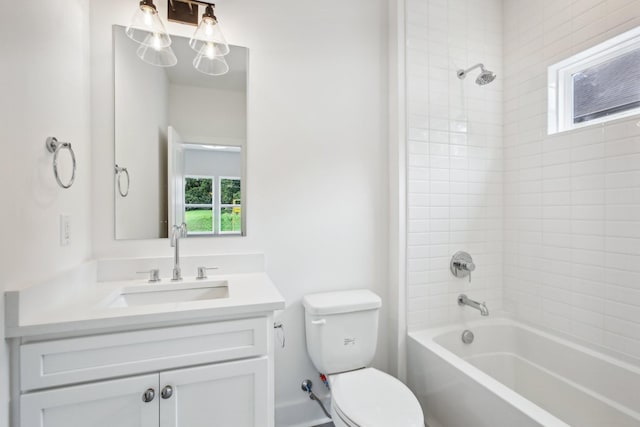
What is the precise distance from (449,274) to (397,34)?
150 centimetres

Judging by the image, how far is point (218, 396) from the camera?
3.52ft

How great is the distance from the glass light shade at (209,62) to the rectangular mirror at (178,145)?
3 cm

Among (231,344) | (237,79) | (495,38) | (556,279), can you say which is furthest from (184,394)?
(495,38)

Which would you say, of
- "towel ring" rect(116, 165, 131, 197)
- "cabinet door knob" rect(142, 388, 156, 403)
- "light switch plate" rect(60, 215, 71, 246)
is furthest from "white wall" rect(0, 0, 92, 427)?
"cabinet door knob" rect(142, 388, 156, 403)

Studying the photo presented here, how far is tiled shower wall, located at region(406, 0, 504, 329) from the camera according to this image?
1816mm

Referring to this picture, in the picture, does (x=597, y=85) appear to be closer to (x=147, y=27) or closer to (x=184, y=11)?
(x=184, y=11)

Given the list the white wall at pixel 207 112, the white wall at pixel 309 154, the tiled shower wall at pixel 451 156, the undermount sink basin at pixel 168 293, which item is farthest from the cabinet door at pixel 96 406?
the tiled shower wall at pixel 451 156

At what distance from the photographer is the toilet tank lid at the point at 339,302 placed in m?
1.54

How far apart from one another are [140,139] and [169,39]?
0.50 m

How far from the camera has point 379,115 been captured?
187cm

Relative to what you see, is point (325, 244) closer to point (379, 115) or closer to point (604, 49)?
point (379, 115)

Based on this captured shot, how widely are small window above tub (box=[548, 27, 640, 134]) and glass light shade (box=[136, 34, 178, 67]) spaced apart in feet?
6.97

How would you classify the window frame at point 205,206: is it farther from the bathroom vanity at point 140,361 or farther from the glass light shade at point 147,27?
the glass light shade at point 147,27

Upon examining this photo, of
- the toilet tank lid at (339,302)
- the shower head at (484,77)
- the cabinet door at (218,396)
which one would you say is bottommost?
the cabinet door at (218,396)
